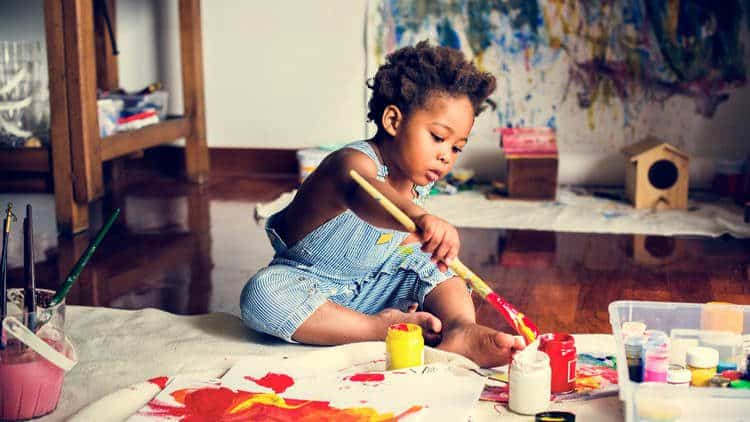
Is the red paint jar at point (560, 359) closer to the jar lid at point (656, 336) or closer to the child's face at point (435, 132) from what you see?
the jar lid at point (656, 336)

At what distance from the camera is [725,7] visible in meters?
2.76

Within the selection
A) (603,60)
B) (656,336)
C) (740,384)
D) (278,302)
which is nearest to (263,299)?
(278,302)

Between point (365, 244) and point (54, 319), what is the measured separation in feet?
1.58

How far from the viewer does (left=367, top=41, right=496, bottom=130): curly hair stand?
140cm

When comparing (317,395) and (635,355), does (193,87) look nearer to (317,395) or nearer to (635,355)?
(317,395)

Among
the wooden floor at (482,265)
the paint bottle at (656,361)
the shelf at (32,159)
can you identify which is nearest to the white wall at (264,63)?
the wooden floor at (482,265)

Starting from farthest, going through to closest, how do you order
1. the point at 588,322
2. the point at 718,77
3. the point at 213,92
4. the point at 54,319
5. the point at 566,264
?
the point at 213,92 < the point at 718,77 < the point at 566,264 < the point at 588,322 < the point at 54,319

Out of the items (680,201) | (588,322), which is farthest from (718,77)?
(588,322)

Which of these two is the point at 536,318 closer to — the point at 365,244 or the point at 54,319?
the point at 365,244

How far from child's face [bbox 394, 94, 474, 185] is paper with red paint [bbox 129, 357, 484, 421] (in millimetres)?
290

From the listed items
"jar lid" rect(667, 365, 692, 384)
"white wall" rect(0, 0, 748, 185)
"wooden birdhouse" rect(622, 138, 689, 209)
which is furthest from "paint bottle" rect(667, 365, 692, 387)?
"white wall" rect(0, 0, 748, 185)

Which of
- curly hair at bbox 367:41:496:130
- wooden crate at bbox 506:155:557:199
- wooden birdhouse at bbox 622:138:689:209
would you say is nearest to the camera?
curly hair at bbox 367:41:496:130

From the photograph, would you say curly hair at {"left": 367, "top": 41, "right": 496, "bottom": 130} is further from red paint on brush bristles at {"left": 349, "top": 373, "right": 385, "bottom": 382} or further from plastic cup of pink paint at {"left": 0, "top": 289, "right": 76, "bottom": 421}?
plastic cup of pink paint at {"left": 0, "top": 289, "right": 76, "bottom": 421}

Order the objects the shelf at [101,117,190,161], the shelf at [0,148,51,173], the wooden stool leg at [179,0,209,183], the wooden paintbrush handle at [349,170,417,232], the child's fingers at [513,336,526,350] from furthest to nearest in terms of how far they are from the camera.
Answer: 1. the wooden stool leg at [179,0,209,183]
2. the shelf at [101,117,190,161]
3. the shelf at [0,148,51,173]
4. the child's fingers at [513,336,526,350]
5. the wooden paintbrush handle at [349,170,417,232]
